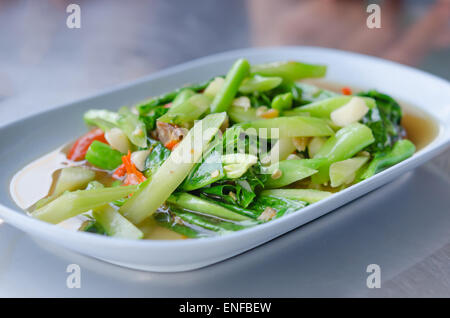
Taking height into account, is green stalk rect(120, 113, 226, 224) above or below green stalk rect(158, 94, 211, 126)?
below

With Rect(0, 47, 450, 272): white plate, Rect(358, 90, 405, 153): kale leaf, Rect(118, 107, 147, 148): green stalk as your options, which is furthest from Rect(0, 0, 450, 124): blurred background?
Rect(358, 90, 405, 153): kale leaf

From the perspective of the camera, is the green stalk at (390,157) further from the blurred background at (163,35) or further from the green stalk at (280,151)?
the blurred background at (163,35)

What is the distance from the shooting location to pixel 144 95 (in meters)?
2.59

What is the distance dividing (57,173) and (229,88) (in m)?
0.77

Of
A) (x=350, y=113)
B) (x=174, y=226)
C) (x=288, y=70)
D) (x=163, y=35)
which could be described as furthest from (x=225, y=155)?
(x=163, y=35)

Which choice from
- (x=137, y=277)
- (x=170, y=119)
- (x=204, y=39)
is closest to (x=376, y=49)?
(x=204, y=39)

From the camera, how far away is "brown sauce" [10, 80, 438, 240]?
5.41 ft

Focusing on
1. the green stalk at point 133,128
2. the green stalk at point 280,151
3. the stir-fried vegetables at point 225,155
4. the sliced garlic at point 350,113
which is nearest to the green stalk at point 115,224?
the stir-fried vegetables at point 225,155

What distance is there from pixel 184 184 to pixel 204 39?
8.52 feet

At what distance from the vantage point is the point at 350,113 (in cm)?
206

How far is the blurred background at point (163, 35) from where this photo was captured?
11.1ft

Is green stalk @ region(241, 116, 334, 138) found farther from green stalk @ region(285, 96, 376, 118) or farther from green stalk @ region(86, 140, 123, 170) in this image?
green stalk @ region(86, 140, 123, 170)

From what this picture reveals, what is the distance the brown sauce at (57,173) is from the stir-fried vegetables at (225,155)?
0.02m
